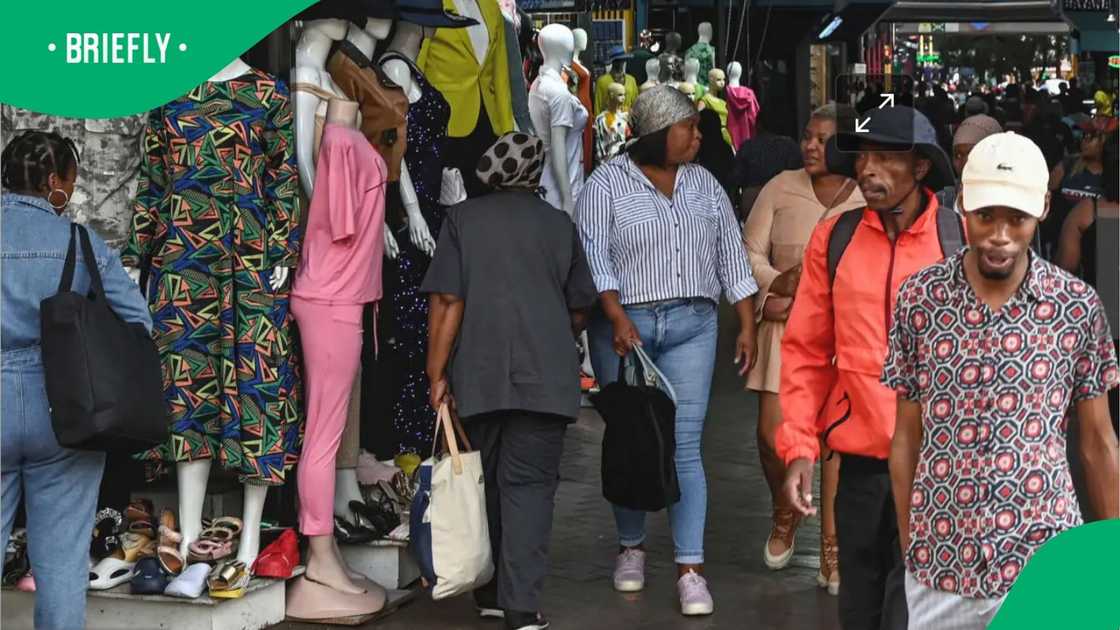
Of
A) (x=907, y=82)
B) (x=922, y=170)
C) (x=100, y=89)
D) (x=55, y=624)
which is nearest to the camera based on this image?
(x=922, y=170)

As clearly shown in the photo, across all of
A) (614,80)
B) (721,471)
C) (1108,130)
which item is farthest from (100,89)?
(614,80)

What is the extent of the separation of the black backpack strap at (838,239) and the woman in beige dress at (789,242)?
1.95 m

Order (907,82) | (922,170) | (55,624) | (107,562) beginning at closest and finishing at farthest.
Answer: (922,170), (55,624), (107,562), (907,82)

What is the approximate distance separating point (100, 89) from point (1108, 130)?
579 cm

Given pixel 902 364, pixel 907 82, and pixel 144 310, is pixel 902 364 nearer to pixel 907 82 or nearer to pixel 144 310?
pixel 144 310

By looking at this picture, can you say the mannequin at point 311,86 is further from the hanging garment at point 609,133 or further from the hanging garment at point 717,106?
the hanging garment at point 717,106

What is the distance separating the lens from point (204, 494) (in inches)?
244

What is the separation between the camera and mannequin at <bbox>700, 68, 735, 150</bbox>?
13.7 metres

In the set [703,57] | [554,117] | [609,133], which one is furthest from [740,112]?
[554,117]

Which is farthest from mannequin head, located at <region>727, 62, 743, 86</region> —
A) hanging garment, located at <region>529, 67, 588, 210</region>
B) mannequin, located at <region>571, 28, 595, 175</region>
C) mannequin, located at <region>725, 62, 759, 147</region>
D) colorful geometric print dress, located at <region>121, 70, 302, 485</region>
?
colorful geometric print dress, located at <region>121, 70, 302, 485</region>

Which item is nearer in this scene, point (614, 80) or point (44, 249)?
point (44, 249)

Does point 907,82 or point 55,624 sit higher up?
point 907,82

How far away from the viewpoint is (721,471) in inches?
373

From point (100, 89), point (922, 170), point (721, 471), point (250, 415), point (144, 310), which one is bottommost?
point (721, 471)
